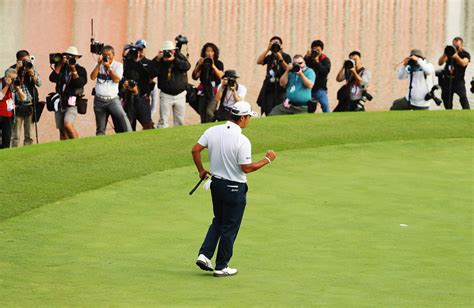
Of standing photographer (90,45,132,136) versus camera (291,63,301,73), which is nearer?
standing photographer (90,45,132,136)

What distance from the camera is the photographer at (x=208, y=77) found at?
25.0m

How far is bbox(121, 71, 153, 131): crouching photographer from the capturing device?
24391 mm

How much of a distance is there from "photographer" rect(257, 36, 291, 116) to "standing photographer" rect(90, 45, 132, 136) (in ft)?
9.76

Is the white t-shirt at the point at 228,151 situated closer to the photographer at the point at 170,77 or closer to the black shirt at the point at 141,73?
the black shirt at the point at 141,73

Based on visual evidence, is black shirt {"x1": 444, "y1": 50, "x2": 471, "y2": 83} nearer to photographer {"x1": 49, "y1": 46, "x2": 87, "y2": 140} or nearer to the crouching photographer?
the crouching photographer

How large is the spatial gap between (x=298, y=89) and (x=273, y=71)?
1.61 m

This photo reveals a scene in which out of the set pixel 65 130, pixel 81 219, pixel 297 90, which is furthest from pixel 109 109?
pixel 81 219

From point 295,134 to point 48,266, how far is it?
762 cm

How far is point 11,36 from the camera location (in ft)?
146

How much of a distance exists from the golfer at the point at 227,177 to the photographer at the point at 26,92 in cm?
953

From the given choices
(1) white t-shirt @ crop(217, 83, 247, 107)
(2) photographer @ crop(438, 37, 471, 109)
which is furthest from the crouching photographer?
(2) photographer @ crop(438, 37, 471, 109)

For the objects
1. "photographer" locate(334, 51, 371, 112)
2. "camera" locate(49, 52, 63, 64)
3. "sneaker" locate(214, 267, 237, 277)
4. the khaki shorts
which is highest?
"camera" locate(49, 52, 63, 64)

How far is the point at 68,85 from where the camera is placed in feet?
77.6

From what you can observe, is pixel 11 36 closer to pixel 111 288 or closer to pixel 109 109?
pixel 109 109
